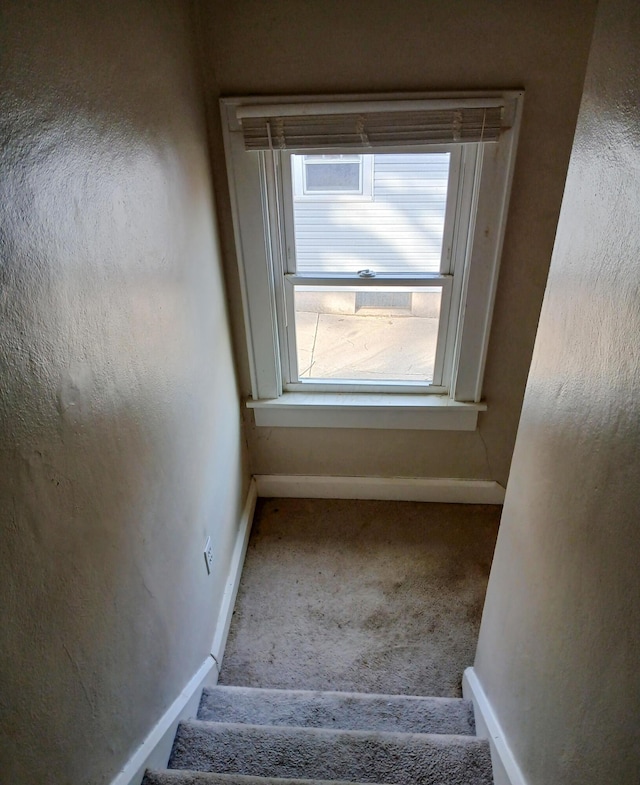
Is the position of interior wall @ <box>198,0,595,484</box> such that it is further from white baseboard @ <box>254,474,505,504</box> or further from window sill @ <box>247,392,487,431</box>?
white baseboard @ <box>254,474,505,504</box>

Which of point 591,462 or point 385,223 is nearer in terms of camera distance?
point 591,462

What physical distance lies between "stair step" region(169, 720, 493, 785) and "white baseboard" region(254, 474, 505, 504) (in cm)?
127

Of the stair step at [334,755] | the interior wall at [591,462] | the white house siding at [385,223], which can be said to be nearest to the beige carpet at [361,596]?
the stair step at [334,755]

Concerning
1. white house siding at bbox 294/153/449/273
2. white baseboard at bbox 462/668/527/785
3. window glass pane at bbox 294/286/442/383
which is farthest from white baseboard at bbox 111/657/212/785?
white house siding at bbox 294/153/449/273

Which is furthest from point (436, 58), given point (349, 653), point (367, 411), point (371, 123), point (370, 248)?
point (349, 653)

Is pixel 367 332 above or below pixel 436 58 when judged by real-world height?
below

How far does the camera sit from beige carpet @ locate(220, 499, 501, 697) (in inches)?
78.3

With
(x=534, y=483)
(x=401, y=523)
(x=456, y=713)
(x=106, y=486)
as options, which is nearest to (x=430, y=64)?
(x=534, y=483)

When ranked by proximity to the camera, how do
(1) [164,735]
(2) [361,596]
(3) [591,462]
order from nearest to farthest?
(3) [591,462]
(1) [164,735]
(2) [361,596]

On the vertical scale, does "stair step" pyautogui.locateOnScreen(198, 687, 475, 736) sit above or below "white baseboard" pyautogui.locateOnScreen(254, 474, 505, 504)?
below

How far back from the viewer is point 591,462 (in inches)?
34.1

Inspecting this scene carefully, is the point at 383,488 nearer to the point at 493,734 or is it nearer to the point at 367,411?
the point at 367,411

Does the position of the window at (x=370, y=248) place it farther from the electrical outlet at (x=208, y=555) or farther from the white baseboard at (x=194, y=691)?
the electrical outlet at (x=208, y=555)

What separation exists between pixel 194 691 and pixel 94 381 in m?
1.17
